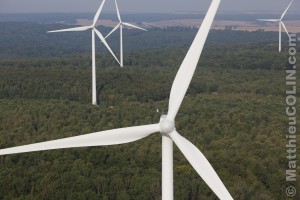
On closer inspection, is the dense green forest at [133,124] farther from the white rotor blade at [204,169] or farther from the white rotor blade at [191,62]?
the white rotor blade at [204,169]

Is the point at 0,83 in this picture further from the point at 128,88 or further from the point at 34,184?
the point at 34,184

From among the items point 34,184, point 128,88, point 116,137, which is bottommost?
point 34,184

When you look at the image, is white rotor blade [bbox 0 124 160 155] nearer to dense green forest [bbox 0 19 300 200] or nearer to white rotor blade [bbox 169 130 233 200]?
white rotor blade [bbox 169 130 233 200]

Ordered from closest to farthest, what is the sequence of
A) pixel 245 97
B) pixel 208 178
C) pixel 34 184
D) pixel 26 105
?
pixel 208 178 < pixel 34 184 < pixel 26 105 < pixel 245 97

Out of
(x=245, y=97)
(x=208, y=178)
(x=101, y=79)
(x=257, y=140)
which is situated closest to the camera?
(x=208, y=178)

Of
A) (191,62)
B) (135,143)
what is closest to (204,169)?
(191,62)

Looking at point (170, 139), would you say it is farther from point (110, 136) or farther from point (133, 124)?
point (133, 124)

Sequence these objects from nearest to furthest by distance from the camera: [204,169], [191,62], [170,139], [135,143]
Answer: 1. [204,169]
2. [170,139]
3. [191,62]
4. [135,143]

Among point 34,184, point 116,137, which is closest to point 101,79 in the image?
point 34,184
